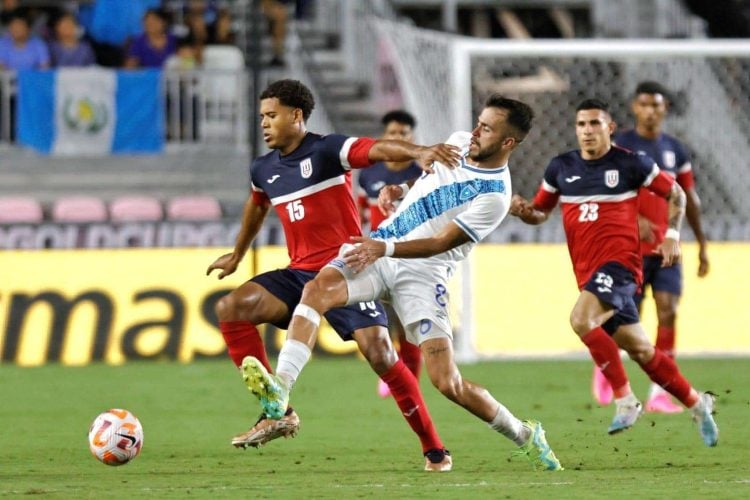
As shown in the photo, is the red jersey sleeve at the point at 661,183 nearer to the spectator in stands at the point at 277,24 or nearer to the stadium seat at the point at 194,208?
the stadium seat at the point at 194,208

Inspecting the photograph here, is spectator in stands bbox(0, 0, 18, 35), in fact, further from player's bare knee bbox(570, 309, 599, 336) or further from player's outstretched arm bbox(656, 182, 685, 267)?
player's bare knee bbox(570, 309, 599, 336)

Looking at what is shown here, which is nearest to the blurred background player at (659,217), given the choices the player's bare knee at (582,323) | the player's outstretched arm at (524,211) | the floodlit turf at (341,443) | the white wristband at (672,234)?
the floodlit turf at (341,443)

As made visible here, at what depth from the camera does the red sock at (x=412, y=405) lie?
833 centimetres

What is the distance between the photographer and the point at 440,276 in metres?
8.26

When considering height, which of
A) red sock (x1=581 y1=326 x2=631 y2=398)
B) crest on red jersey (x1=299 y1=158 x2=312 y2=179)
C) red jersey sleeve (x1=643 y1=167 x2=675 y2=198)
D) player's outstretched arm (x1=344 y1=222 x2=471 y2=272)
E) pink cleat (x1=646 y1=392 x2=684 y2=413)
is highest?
crest on red jersey (x1=299 y1=158 x2=312 y2=179)

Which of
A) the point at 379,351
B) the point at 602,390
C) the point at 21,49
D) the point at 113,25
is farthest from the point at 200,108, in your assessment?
the point at 379,351

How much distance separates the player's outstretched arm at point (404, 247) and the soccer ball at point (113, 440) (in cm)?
137

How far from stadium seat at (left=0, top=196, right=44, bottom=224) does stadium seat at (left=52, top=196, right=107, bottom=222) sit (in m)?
0.19

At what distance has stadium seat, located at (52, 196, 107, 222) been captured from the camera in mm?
17703

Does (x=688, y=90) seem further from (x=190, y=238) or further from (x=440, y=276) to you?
(x=440, y=276)

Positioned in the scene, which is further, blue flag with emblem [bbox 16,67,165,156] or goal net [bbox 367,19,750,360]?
blue flag with emblem [bbox 16,67,165,156]

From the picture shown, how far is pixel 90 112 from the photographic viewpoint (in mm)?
18422

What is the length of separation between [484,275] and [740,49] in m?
3.18

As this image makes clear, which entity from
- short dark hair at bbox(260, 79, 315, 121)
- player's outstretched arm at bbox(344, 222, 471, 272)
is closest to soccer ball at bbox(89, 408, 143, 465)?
player's outstretched arm at bbox(344, 222, 471, 272)
